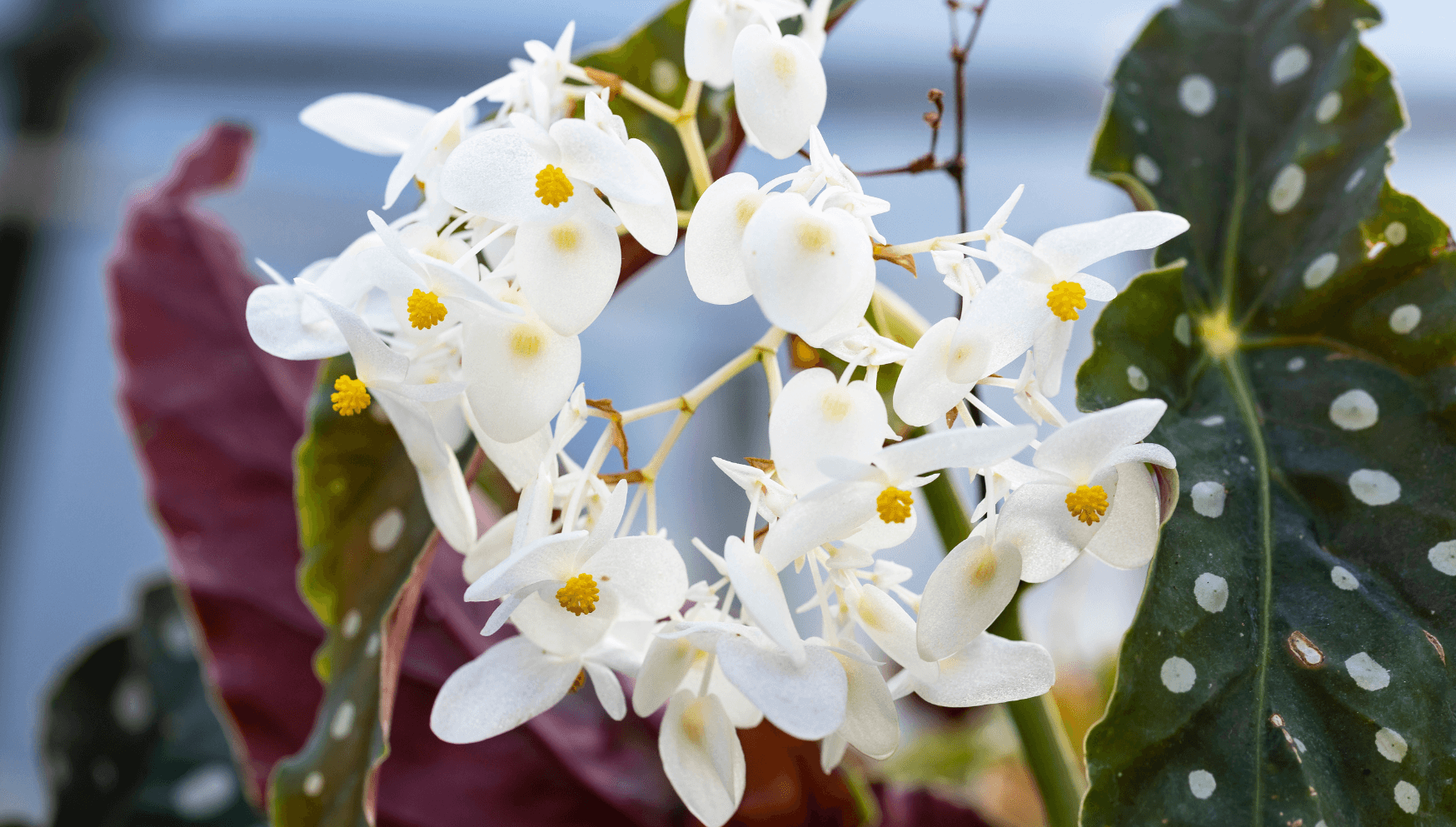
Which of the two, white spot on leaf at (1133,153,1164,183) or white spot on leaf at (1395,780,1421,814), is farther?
white spot on leaf at (1133,153,1164,183)

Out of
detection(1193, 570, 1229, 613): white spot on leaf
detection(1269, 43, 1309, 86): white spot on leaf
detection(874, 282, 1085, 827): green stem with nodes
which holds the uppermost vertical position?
detection(1269, 43, 1309, 86): white spot on leaf

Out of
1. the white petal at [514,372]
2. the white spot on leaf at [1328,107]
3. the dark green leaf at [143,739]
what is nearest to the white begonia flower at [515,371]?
the white petal at [514,372]

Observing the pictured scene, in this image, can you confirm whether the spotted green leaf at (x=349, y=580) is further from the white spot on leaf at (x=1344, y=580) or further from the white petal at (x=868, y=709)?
the white spot on leaf at (x=1344, y=580)

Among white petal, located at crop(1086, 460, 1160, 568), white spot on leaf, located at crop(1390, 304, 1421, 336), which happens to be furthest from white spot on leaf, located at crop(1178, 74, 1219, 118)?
white petal, located at crop(1086, 460, 1160, 568)

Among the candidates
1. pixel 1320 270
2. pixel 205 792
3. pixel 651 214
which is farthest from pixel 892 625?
pixel 205 792

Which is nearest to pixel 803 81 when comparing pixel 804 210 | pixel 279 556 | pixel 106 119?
pixel 804 210

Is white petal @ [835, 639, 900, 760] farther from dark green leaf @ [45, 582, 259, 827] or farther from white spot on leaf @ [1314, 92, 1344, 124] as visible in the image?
dark green leaf @ [45, 582, 259, 827]

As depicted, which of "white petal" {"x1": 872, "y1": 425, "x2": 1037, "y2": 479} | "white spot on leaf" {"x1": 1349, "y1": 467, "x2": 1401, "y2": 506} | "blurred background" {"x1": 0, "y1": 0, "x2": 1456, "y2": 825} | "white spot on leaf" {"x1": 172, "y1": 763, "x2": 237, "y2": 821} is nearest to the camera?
"white petal" {"x1": 872, "y1": 425, "x2": 1037, "y2": 479}
